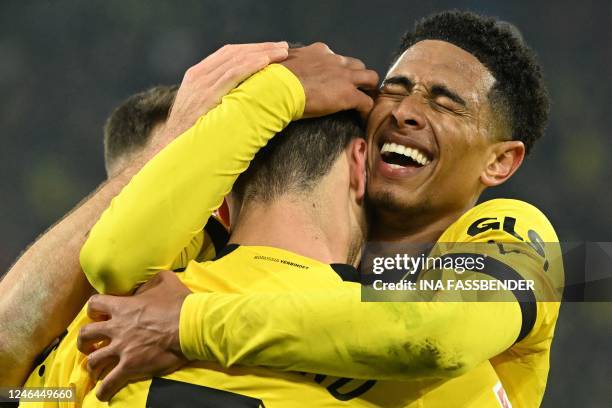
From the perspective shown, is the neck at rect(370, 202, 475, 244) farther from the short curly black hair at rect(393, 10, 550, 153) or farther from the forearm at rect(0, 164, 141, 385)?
the forearm at rect(0, 164, 141, 385)

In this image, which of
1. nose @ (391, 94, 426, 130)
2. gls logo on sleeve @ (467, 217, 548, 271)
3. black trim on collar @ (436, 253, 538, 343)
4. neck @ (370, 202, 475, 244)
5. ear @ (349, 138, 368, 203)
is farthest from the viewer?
neck @ (370, 202, 475, 244)

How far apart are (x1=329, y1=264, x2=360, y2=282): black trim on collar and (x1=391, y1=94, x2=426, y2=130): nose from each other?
2.01 ft

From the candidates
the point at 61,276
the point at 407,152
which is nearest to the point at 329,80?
→ the point at 407,152

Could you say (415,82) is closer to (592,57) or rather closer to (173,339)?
(173,339)

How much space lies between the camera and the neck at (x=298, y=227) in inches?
83.4

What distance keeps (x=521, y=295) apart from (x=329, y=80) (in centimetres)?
77

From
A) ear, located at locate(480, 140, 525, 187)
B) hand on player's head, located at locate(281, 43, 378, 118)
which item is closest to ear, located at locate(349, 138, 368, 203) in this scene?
hand on player's head, located at locate(281, 43, 378, 118)

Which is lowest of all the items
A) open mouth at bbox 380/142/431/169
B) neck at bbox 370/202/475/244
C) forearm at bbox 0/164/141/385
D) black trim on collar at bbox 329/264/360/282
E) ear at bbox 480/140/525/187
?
forearm at bbox 0/164/141/385

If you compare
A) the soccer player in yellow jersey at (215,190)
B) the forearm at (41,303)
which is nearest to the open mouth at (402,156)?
the soccer player in yellow jersey at (215,190)

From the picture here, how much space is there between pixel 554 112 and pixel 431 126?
3864mm

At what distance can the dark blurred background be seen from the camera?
234 inches

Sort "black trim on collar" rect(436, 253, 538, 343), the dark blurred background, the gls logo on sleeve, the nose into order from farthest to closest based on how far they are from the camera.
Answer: the dark blurred background, the nose, the gls logo on sleeve, "black trim on collar" rect(436, 253, 538, 343)

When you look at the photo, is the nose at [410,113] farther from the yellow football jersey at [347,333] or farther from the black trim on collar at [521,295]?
the yellow football jersey at [347,333]

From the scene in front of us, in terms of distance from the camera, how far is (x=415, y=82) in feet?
8.64
